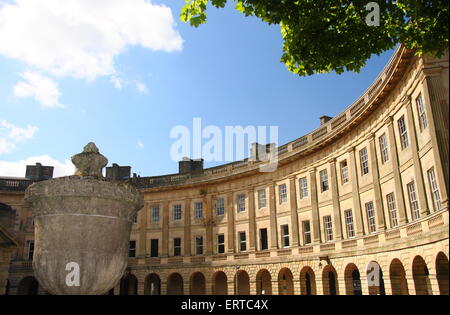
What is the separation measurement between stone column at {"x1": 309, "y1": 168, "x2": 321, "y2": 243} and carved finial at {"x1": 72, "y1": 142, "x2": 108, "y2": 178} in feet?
72.8

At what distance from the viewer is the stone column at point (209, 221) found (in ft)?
110

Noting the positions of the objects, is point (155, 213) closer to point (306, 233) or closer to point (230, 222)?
point (230, 222)

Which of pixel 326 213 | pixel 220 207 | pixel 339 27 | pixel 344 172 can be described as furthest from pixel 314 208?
pixel 339 27

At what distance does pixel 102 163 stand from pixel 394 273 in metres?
18.4

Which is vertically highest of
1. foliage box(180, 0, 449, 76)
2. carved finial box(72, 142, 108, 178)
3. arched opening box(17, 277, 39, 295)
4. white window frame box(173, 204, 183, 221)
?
white window frame box(173, 204, 183, 221)

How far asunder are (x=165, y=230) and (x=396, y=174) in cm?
2206

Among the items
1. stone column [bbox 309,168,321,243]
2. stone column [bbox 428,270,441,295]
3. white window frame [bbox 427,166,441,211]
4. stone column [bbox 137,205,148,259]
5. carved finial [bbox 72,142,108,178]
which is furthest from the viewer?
stone column [bbox 137,205,148,259]

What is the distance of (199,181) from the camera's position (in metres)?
35.0

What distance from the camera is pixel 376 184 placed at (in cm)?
2161

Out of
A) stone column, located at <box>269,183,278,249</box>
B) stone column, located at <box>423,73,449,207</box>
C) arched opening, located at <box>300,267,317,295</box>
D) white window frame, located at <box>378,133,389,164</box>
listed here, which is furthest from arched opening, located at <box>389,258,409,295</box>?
stone column, located at <box>269,183,278,249</box>

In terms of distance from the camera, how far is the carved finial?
21.3 feet

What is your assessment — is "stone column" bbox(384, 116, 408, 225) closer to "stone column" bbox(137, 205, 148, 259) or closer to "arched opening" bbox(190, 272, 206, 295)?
"arched opening" bbox(190, 272, 206, 295)

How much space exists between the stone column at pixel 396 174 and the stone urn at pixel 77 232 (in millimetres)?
16332
